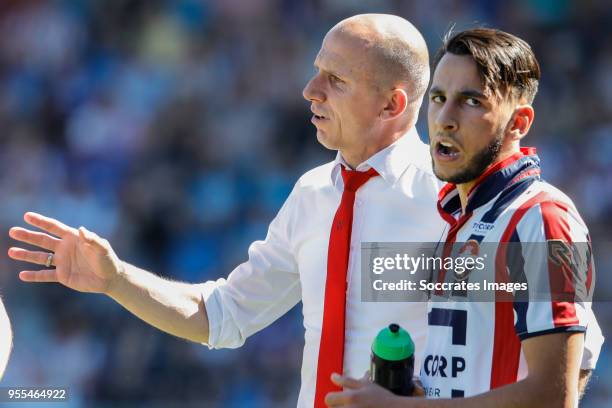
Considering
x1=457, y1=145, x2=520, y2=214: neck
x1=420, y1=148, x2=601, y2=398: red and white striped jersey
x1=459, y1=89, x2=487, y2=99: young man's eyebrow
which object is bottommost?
x1=420, y1=148, x2=601, y2=398: red and white striped jersey

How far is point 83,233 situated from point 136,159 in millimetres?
→ 5308

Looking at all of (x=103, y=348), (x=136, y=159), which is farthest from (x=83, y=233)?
(x=136, y=159)

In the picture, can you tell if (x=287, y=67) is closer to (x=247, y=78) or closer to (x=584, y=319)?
(x=247, y=78)

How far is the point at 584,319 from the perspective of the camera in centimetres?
271

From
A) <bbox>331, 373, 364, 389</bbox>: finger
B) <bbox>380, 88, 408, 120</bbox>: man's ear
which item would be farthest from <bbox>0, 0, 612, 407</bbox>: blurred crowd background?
<bbox>331, 373, 364, 389</bbox>: finger

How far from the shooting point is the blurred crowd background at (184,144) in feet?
25.6

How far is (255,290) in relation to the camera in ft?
13.3

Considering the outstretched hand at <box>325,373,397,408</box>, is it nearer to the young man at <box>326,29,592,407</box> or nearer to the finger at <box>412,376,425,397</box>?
the young man at <box>326,29,592,407</box>

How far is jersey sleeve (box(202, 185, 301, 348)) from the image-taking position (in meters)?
3.98

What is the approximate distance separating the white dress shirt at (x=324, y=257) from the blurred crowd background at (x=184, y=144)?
3536 mm

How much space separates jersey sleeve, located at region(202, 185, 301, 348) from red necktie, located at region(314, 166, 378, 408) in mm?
294

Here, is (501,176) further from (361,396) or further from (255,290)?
(255,290)

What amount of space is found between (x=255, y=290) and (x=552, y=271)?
1.55 m

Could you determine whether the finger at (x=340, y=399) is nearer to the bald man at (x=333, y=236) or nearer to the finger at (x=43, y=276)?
the bald man at (x=333, y=236)
